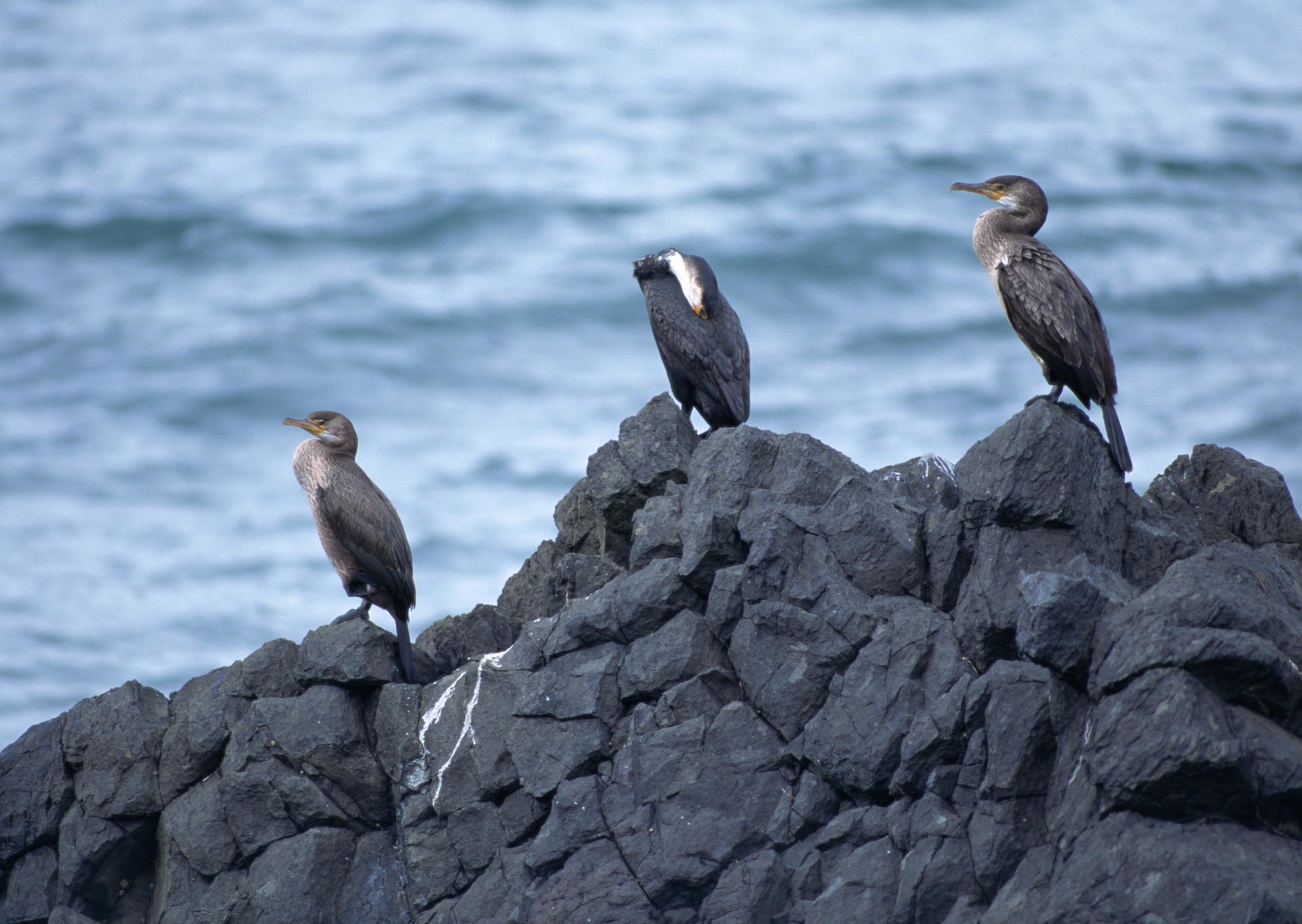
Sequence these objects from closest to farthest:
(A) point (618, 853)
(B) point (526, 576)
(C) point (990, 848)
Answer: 1. (C) point (990, 848)
2. (A) point (618, 853)
3. (B) point (526, 576)

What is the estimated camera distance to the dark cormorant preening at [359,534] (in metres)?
10.4

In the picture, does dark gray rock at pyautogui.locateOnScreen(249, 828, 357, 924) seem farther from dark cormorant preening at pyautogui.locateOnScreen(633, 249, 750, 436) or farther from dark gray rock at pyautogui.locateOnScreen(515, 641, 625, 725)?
dark cormorant preening at pyautogui.locateOnScreen(633, 249, 750, 436)

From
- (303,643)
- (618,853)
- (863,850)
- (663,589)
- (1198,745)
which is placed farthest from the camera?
(303,643)

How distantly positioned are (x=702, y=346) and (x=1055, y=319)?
125 inches

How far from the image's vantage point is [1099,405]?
9008 millimetres

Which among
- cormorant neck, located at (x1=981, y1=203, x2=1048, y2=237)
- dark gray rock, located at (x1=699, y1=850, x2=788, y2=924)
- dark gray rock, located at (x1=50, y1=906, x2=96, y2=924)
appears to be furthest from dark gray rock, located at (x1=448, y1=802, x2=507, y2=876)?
cormorant neck, located at (x1=981, y1=203, x2=1048, y2=237)

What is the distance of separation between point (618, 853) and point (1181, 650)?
10.5ft

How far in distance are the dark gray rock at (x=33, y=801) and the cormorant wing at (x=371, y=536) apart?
2.34 metres

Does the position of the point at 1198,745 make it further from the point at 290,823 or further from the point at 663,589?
the point at 290,823

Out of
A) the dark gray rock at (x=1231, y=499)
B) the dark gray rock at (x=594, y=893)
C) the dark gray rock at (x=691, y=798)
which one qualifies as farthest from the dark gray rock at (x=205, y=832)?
the dark gray rock at (x=1231, y=499)

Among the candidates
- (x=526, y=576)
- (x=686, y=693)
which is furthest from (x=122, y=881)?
(x=686, y=693)

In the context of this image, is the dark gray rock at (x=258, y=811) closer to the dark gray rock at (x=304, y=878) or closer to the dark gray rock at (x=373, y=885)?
the dark gray rock at (x=304, y=878)

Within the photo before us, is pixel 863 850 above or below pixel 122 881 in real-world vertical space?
above

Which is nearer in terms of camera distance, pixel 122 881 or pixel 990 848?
pixel 990 848
